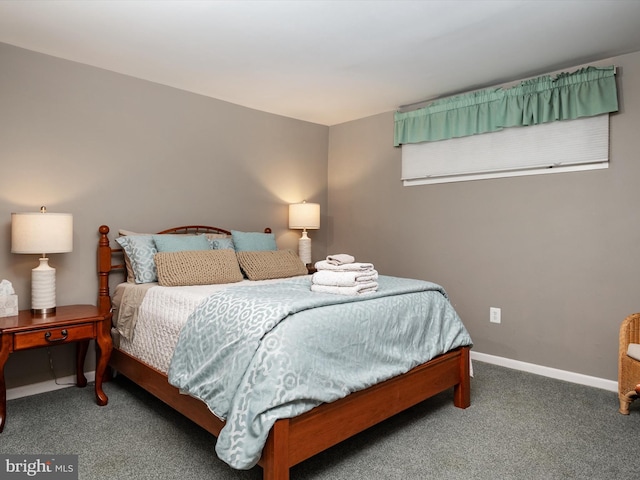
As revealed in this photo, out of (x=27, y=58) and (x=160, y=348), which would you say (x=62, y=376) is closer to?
(x=160, y=348)

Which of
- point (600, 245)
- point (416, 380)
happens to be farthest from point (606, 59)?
point (416, 380)

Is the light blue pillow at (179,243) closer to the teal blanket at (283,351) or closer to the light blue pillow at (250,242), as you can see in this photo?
the light blue pillow at (250,242)

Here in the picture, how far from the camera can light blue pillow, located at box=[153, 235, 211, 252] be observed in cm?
314

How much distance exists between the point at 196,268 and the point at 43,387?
1.35 metres

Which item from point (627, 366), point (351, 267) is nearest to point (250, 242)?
point (351, 267)

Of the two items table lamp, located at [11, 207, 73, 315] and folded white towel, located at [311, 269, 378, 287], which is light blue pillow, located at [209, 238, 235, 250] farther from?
folded white towel, located at [311, 269, 378, 287]

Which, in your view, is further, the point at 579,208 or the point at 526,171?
the point at 526,171

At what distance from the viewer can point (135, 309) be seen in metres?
2.82

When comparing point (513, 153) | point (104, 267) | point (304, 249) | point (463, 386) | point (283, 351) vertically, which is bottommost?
point (463, 386)

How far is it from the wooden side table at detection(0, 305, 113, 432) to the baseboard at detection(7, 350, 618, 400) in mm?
529

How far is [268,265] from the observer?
3359 millimetres

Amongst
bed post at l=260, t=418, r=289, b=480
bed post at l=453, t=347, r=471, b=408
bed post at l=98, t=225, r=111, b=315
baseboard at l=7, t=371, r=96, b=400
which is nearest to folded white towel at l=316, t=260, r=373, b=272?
bed post at l=453, t=347, r=471, b=408

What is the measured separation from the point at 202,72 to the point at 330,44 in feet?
3.57

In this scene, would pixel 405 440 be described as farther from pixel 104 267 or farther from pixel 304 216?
pixel 304 216
